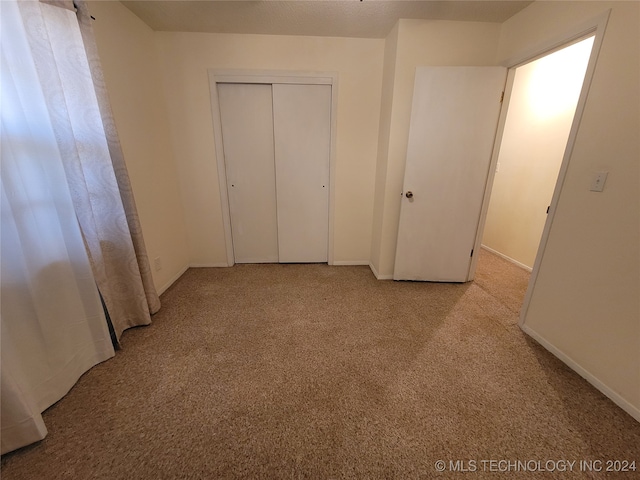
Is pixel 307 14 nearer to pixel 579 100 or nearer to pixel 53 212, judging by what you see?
pixel 579 100

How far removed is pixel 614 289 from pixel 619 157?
692mm

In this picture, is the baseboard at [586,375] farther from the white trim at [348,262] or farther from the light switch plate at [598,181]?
the white trim at [348,262]

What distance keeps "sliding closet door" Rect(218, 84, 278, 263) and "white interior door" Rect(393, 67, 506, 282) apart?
1.46m

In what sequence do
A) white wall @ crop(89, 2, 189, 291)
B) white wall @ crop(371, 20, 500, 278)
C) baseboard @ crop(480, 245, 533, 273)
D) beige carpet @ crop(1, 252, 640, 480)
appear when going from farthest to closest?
baseboard @ crop(480, 245, 533, 273)
white wall @ crop(371, 20, 500, 278)
white wall @ crop(89, 2, 189, 291)
beige carpet @ crop(1, 252, 640, 480)

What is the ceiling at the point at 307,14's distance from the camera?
5.96ft

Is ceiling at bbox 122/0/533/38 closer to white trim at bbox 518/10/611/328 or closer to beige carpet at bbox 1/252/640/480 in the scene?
white trim at bbox 518/10/611/328

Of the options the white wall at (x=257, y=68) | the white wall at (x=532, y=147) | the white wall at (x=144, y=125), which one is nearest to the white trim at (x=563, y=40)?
the white wall at (x=532, y=147)

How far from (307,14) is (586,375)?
313 cm

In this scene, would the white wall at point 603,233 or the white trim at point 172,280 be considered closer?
the white wall at point 603,233

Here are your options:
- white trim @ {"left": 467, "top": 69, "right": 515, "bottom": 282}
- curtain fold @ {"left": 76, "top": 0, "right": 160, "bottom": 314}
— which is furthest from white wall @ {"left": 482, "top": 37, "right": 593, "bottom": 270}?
curtain fold @ {"left": 76, "top": 0, "right": 160, "bottom": 314}

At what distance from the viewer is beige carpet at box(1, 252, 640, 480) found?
1025mm

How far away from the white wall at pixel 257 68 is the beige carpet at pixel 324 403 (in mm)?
1102

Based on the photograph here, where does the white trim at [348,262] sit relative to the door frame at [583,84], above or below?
below

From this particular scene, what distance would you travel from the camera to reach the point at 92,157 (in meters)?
1.42
